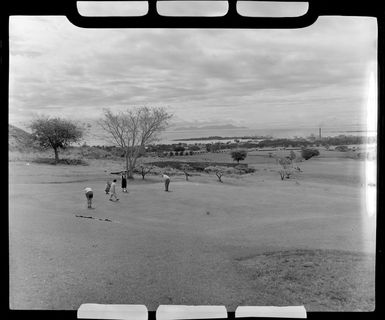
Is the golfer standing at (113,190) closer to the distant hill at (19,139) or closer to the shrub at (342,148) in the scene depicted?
the distant hill at (19,139)

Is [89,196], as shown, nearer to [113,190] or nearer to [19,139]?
[113,190]

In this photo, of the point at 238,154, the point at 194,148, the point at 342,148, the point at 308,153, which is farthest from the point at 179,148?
the point at 342,148

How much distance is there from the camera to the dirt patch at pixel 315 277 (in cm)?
209

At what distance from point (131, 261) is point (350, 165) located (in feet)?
5.34

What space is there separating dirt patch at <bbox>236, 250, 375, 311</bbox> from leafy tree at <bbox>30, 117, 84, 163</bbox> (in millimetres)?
1461

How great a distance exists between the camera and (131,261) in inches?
91.6

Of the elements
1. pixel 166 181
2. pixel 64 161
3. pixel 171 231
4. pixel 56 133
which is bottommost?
pixel 171 231

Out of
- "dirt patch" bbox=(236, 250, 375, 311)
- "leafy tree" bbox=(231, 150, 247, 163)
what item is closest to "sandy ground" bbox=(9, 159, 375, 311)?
"dirt patch" bbox=(236, 250, 375, 311)

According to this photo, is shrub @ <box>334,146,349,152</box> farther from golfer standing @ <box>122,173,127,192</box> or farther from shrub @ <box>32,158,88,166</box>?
shrub @ <box>32,158,88,166</box>

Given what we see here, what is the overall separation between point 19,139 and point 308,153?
6.44 feet

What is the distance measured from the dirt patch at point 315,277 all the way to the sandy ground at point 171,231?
0.02 meters

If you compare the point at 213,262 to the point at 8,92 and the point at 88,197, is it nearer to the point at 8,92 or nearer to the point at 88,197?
the point at 88,197

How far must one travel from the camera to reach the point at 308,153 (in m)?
2.45

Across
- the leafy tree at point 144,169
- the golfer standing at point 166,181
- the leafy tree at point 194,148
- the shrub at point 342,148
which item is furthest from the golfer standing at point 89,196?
the shrub at point 342,148
